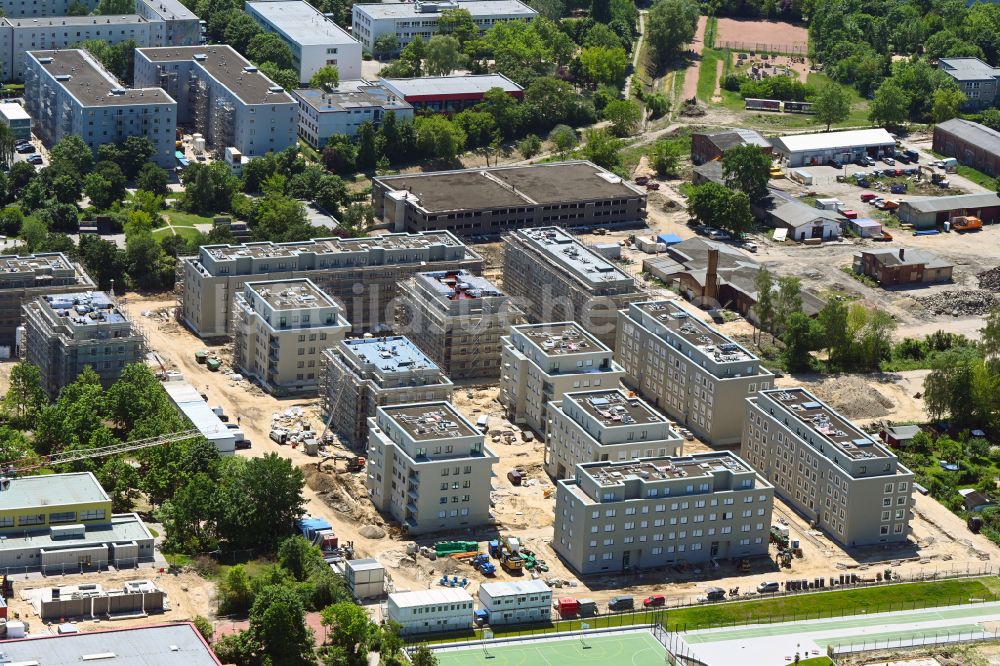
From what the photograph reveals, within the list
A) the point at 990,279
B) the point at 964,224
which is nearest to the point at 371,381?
the point at 990,279

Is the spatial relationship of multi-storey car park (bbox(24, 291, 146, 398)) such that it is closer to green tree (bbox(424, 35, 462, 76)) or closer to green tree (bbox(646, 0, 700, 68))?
green tree (bbox(424, 35, 462, 76))

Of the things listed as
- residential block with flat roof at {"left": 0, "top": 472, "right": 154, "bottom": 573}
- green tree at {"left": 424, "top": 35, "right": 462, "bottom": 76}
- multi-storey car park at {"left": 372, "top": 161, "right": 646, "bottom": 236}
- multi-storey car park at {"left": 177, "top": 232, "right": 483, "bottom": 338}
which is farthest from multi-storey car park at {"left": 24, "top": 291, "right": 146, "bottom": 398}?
green tree at {"left": 424, "top": 35, "right": 462, "bottom": 76}

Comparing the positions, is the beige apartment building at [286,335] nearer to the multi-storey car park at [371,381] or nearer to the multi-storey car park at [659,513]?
the multi-storey car park at [371,381]

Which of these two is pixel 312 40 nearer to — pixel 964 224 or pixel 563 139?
pixel 563 139

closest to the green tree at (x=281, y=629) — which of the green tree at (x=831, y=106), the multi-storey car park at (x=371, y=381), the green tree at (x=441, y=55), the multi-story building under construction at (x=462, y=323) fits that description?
the multi-storey car park at (x=371, y=381)

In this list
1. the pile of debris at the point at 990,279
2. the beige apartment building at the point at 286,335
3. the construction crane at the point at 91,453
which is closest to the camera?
the construction crane at the point at 91,453

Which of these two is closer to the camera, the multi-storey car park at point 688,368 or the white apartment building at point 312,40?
the multi-storey car park at point 688,368
